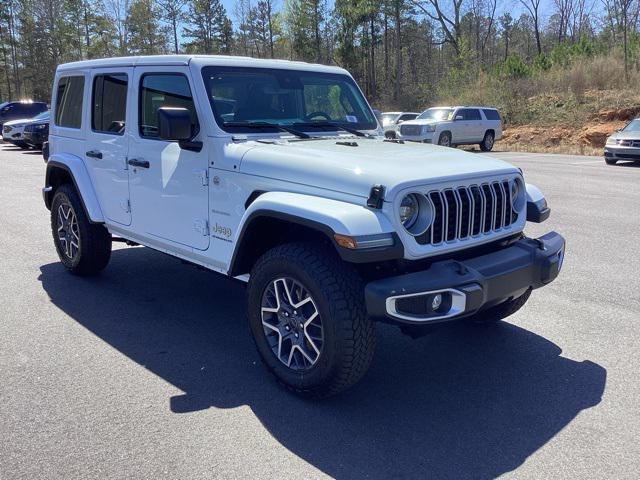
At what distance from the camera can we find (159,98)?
16.2ft

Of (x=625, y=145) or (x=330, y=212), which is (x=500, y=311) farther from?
(x=625, y=145)

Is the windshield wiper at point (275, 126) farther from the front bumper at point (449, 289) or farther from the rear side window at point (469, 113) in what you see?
the rear side window at point (469, 113)

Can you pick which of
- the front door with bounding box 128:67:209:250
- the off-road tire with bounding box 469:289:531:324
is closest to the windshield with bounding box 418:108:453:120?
the off-road tire with bounding box 469:289:531:324

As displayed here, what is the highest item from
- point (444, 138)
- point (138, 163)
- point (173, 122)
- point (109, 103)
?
point (109, 103)

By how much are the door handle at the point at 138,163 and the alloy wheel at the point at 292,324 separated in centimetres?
176

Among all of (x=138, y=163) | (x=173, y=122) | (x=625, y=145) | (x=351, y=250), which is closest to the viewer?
(x=351, y=250)

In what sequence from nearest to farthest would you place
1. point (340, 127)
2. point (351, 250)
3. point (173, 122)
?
point (351, 250), point (173, 122), point (340, 127)

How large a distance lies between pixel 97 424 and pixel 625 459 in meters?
2.79

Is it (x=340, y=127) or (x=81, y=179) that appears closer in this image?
(x=340, y=127)

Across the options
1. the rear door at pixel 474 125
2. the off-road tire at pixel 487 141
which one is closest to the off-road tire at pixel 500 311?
the rear door at pixel 474 125

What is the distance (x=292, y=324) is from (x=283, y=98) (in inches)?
78.5

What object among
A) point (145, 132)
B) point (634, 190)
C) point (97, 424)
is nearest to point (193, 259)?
point (145, 132)

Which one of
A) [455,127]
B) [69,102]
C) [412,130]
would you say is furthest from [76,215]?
[455,127]

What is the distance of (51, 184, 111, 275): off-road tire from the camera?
5.96 metres
